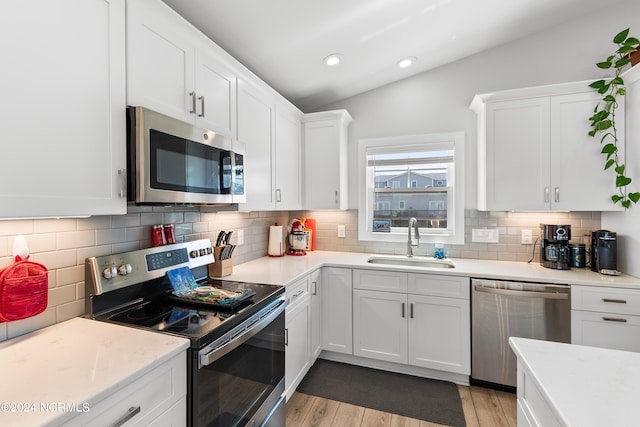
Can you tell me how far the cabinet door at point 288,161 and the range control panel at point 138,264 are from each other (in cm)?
88

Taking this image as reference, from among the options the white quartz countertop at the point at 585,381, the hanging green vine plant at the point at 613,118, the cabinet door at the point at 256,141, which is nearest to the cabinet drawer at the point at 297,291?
the cabinet door at the point at 256,141

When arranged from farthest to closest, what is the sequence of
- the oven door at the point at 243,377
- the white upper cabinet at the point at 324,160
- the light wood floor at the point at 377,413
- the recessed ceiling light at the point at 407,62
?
the white upper cabinet at the point at 324,160 → the recessed ceiling light at the point at 407,62 → the light wood floor at the point at 377,413 → the oven door at the point at 243,377

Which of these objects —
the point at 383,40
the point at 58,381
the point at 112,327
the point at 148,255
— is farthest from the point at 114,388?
the point at 383,40

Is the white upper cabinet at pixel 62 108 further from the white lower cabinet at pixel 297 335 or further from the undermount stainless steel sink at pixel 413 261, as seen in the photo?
the undermount stainless steel sink at pixel 413 261

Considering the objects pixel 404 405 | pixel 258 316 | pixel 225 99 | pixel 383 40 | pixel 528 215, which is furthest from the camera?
pixel 528 215

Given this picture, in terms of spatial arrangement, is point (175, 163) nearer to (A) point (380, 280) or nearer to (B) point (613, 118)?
(A) point (380, 280)

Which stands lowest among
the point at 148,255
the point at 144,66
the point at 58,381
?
the point at 58,381

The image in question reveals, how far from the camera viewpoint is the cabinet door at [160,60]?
1.25 metres

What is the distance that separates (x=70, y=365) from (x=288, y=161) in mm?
2111

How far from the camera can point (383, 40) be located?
232 centimetres

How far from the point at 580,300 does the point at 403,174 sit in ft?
5.66

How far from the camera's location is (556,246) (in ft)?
7.65

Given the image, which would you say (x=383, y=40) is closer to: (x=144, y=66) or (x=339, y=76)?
(x=339, y=76)

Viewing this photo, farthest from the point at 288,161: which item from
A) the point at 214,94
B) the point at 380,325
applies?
the point at 380,325
